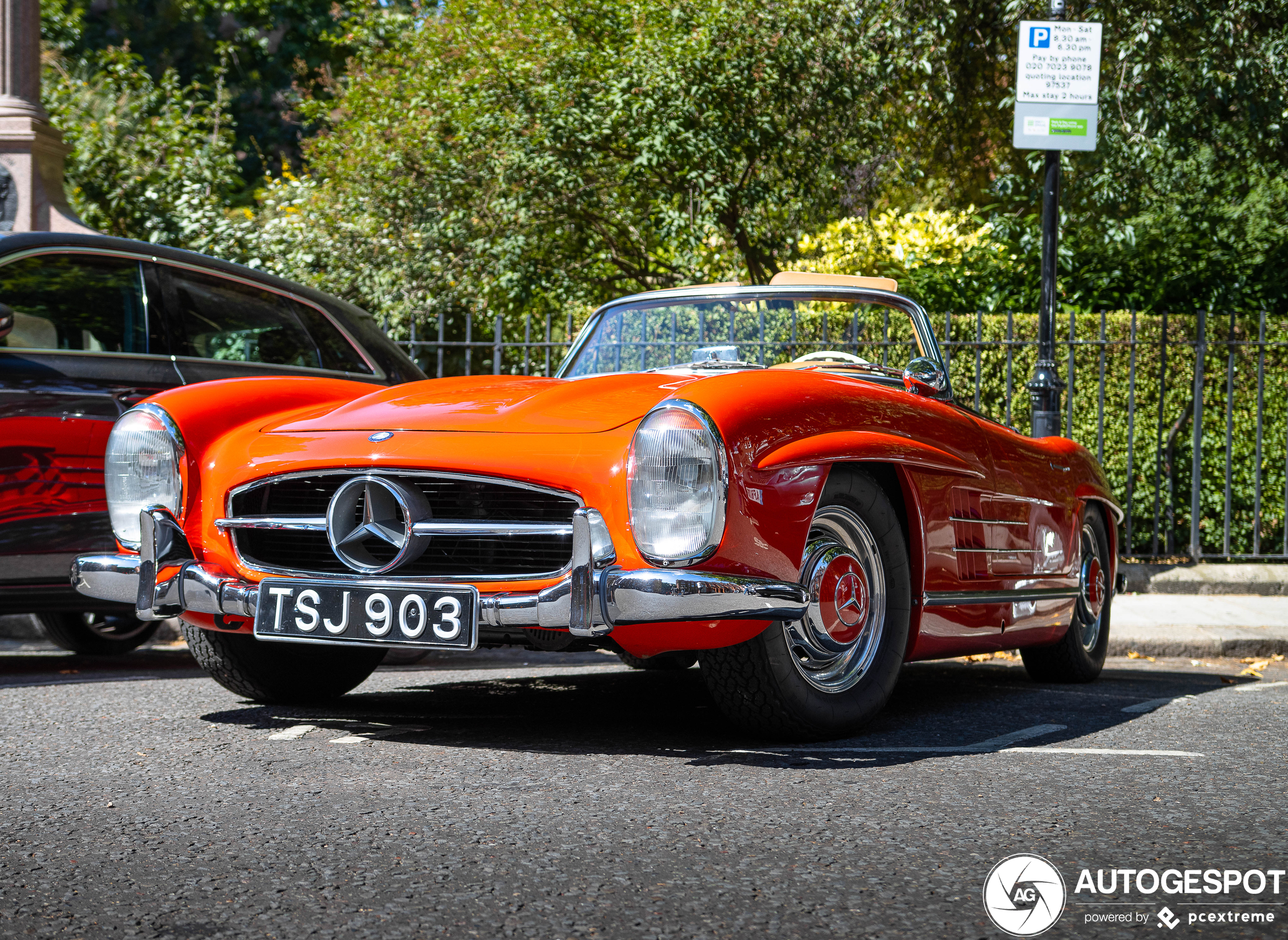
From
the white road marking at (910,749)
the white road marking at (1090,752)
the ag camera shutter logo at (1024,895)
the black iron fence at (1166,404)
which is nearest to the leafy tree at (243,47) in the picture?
the black iron fence at (1166,404)

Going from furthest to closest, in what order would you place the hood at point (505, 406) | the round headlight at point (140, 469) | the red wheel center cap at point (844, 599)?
the round headlight at point (140, 469) → the red wheel center cap at point (844, 599) → the hood at point (505, 406)

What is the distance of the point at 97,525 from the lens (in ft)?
16.8

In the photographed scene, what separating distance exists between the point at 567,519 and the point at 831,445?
28.3 inches

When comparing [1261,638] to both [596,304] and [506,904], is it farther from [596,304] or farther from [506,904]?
[596,304]

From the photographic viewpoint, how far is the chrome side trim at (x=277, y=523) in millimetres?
3684

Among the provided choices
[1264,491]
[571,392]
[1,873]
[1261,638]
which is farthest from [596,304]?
[1,873]

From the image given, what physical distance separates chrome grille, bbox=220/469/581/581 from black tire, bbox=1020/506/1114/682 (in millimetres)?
2656

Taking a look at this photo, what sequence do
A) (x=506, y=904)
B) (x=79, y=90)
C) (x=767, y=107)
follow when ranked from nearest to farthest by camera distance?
1. (x=506, y=904)
2. (x=767, y=107)
3. (x=79, y=90)

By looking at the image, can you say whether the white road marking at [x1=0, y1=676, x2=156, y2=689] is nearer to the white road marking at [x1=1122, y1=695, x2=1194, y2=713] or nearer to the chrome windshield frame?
the chrome windshield frame

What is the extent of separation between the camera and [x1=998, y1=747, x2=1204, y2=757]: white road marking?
3750 mm

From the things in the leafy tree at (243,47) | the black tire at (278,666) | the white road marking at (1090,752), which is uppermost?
the leafy tree at (243,47)

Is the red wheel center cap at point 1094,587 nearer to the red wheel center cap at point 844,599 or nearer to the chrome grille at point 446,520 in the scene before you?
the red wheel center cap at point 844,599

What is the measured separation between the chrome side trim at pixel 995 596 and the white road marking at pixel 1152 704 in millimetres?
474

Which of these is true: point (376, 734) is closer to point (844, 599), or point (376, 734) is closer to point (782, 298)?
point (844, 599)
